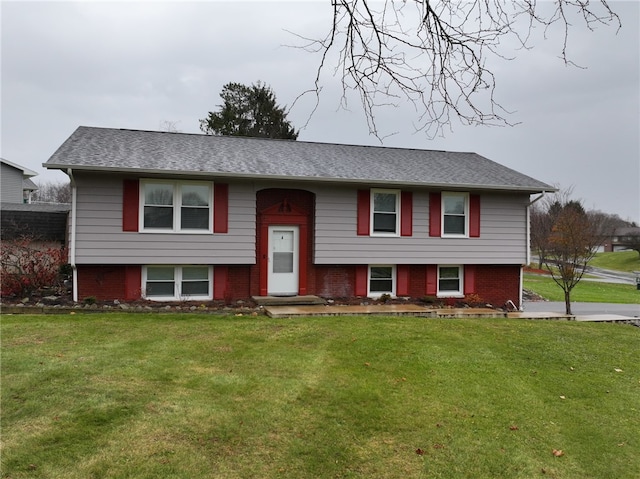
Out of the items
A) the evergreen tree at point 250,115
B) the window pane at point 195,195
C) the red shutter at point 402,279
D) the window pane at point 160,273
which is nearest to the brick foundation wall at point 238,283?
the window pane at point 160,273

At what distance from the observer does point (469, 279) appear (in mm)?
14070

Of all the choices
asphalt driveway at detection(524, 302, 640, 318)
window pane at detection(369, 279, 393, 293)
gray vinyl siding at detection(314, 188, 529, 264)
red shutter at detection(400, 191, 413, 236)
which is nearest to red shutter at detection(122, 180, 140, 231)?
gray vinyl siding at detection(314, 188, 529, 264)

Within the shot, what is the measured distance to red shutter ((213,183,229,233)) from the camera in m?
11.9

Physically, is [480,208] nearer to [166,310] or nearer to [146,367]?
[166,310]

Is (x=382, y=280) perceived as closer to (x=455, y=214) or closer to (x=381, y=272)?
(x=381, y=272)

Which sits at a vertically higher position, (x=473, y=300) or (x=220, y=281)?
(x=220, y=281)

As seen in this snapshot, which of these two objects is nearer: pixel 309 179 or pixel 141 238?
pixel 141 238

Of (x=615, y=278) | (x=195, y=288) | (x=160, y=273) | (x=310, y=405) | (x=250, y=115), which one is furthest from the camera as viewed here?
(x=615, y=278)

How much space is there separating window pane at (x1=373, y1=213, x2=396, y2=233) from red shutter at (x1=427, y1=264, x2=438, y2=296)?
1.67 meters

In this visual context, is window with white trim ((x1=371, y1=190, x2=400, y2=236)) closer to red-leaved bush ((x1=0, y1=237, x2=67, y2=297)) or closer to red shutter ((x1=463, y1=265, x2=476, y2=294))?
red shutter ((x1=463, y1=265, x2=476, y2=294))

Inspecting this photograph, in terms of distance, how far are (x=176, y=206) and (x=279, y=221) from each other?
2.76m

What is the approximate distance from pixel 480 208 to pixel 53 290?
471 inches

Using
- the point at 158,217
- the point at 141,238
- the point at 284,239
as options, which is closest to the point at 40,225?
the point at 141,238

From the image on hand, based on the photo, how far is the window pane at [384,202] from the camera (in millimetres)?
13227
